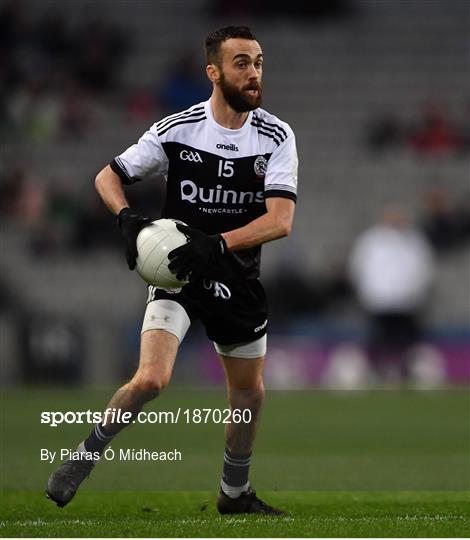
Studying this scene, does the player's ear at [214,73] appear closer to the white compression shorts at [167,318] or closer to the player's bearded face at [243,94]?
the player's bearded face at [243,94]

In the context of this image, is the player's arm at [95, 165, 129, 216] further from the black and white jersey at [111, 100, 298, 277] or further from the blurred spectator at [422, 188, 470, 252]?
the blurred spectator at [422, 188, 470, 252]

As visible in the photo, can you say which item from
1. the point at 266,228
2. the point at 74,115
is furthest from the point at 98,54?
the point at 266,228

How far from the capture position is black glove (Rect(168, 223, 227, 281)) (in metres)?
6.62

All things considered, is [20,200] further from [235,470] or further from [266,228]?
[266,228]

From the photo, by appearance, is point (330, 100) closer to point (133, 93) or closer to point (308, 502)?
point (133, 93)

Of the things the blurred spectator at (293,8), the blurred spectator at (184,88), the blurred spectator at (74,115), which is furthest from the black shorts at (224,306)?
the blurred spectator at (293,8)

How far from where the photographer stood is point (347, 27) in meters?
23.5

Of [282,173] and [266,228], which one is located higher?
[282,173]

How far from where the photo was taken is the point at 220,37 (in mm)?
7066

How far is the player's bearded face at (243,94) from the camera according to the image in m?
7.00

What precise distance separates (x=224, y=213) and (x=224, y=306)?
19.3 inches

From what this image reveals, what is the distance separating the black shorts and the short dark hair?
1.17 meters

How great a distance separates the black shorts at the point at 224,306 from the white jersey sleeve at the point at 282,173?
56cm

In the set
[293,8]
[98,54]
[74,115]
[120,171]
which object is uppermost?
[120,171]
